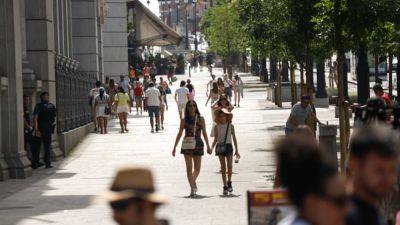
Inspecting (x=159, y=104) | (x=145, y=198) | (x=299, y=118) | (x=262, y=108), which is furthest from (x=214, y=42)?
(x=145, y=198)

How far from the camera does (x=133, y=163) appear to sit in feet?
57.7

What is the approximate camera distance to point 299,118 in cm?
1922

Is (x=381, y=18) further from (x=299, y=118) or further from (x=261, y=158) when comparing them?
(x=261, y=158)

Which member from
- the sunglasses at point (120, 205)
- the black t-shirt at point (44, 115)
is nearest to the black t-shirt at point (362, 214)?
the sunglasses at point (120, 205)

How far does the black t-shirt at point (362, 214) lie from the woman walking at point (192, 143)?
42.2 feet

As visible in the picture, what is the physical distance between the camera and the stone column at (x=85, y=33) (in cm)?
4053

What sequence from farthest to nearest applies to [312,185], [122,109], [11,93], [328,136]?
1. [122,109]
2. [11,93]
3. [328,136]
4. [312,185]

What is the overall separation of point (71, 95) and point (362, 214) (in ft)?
85.5

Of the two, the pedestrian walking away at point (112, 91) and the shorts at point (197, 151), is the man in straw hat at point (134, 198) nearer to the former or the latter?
the shorts at point (197, 151)

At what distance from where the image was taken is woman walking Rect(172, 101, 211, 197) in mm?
18188

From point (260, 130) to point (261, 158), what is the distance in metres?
9.33

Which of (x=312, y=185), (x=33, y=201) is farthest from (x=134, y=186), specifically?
(x=33, y=201)

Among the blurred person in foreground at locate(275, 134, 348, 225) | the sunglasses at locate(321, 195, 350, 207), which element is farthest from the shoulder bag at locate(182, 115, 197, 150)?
the sunglasses at locate(321, 195, 350, 207)

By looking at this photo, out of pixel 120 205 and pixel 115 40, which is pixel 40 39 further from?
pixel 115 40
